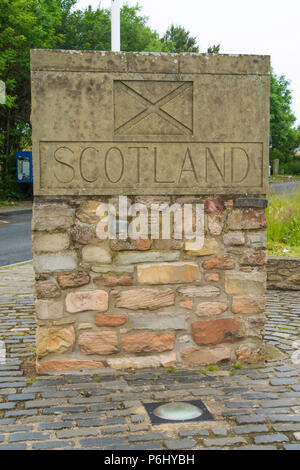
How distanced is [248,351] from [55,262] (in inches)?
64.1

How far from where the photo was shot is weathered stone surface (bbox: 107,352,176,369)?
4008mm

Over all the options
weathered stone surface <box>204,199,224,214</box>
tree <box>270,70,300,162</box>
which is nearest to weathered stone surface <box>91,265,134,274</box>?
weathered stone surface <box>204,199,224,214</box>

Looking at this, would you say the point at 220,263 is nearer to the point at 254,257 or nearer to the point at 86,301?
the point at 254,257

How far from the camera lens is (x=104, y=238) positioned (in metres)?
3.95

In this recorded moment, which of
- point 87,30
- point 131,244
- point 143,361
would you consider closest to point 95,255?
point 131,244

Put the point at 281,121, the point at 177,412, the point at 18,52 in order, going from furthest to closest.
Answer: the point at 281,121 → the point at 18,52 → the point at 177,412

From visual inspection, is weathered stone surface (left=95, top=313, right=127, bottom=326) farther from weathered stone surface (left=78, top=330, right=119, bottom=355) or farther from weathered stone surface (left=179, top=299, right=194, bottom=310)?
weathered stone surface (left=179, top=299, right=194, bottom=310)

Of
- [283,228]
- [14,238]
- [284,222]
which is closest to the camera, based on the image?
[283,228]

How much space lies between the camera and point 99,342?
3.97 m

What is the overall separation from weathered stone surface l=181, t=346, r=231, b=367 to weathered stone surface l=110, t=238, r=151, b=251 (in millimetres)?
850

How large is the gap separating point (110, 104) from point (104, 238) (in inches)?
38.1

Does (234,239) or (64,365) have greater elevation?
(234,239)
